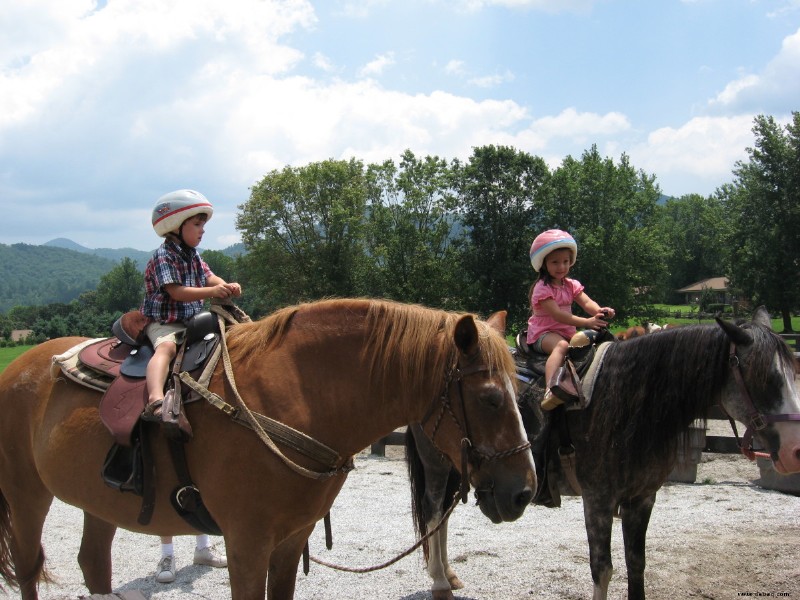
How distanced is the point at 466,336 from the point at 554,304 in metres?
2.05

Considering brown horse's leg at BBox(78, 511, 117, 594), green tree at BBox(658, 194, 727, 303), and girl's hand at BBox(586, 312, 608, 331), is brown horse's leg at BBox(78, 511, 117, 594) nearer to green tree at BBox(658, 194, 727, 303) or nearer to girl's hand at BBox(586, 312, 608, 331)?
girl's hand at BBox(586, 312, 608, 331)

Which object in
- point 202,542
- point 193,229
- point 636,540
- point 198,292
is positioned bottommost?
point 202,542

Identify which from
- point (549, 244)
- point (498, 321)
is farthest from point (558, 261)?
point (498, 321)

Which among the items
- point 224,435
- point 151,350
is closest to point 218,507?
point 224,435

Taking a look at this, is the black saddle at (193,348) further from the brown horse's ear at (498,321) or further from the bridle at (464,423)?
the brown horse's ear at (498,321)

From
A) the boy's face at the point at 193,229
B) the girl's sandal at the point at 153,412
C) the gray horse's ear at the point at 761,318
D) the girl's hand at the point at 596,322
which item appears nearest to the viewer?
the girl's sandal at the point at 153,412

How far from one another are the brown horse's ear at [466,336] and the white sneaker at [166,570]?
3.85m

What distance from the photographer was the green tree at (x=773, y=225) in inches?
1406

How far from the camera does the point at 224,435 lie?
2912 mm

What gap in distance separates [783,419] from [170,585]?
184 inches

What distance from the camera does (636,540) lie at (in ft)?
14.1

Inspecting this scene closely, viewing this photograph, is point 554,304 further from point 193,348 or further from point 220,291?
point 193,348

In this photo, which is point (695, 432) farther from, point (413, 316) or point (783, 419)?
point (413, 316)

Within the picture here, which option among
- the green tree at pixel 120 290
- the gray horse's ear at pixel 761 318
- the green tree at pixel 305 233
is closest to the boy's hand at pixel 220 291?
the gray horse's ear at pixel 761 318
